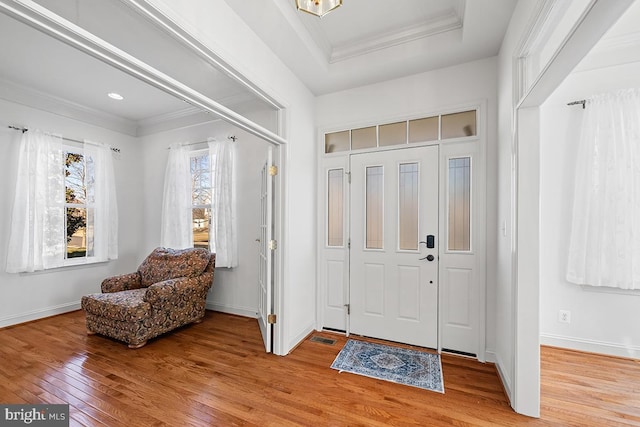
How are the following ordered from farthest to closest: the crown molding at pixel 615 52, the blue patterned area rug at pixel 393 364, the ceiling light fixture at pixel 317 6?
the crown molding at pixel 615 52, the blue patterned area rug at pixel 393 364, the ceiling light fixture at pixel 317 6

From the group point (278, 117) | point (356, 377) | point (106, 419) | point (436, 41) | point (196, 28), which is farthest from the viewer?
point (278, 117)

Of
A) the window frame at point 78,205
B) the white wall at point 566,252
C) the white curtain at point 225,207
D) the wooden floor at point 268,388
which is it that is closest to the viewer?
the wooden floor at point 268,388

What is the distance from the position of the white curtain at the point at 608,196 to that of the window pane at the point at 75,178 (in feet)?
20.7

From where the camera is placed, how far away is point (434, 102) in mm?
2732

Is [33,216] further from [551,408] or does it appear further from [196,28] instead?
[551,408]

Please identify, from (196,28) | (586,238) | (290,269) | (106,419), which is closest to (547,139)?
(586,238)

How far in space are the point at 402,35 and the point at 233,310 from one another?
3.92 meters

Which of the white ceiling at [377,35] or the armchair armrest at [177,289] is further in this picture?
the armchair armrest at [177,289]

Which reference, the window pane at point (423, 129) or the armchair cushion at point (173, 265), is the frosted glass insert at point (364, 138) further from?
the armchair cushion at point (173, 265)

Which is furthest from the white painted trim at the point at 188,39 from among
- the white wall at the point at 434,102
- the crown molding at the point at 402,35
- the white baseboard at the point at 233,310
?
the white baseboard at the point at 233,310

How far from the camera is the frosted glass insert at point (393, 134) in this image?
2.88 metres

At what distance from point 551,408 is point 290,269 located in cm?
227

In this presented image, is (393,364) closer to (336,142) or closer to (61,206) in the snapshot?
(336,142)

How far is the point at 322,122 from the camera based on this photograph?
128 inches
